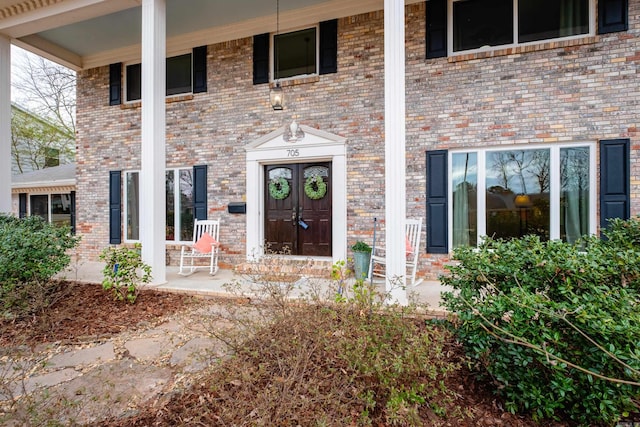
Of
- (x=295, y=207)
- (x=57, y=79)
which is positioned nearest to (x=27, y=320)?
(x=295, y=207)

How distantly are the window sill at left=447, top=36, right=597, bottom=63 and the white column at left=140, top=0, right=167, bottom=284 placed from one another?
15.0 feet

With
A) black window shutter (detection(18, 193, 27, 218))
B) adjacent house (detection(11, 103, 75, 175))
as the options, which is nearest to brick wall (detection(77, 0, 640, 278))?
black window shutter (detection(18, 193, 27, 218))

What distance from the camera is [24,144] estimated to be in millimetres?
14242

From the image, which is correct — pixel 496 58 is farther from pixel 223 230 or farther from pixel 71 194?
pixel 71 194

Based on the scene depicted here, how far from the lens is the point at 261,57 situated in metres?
6.26

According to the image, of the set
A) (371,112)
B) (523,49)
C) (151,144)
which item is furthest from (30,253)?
(523,49)

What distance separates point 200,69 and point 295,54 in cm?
203

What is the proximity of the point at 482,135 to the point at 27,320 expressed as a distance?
6.52 meters

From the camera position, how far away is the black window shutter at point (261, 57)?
6.25 meters

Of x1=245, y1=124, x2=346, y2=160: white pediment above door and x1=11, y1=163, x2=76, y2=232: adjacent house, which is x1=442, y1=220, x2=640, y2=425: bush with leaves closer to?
x1=245, y1=124, x2=346, y2=160: white pediment above door

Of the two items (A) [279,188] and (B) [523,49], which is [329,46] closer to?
(A) [279,188]

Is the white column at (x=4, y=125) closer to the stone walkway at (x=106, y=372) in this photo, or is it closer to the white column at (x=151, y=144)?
the white column at (x=151, y=144)

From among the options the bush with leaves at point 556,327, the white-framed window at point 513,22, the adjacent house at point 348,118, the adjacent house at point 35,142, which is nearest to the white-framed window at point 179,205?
the adjacent house at point 348,118

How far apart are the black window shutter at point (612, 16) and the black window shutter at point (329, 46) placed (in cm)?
389
